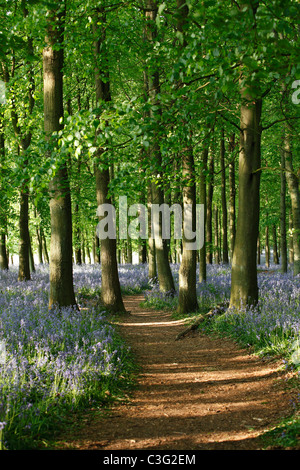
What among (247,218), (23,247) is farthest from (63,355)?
(23,247)

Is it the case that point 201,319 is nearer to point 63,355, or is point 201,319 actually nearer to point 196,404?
point 196,404

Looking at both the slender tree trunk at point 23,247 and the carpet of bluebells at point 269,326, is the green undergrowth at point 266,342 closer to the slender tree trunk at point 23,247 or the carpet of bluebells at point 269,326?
the carpet of bluebells at point 269,326

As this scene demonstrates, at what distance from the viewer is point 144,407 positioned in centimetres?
480

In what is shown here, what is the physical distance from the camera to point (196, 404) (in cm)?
489

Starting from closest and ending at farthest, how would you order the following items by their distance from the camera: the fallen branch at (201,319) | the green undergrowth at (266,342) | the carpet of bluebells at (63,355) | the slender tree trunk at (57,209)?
1. the green undergrowth at (266,342)
2. the carpet of bluebells at (63,355)
3. the slender tree trunk at (57,209)
4. the fallen branch at (201,319)

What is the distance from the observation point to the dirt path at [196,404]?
150 inches

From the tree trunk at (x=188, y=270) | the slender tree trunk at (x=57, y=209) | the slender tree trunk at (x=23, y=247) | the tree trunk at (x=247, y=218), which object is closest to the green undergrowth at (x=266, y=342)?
the tree trunk at (x=188, y=270)

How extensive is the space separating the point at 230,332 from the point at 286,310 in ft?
4.17

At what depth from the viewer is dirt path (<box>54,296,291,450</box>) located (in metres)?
3.82

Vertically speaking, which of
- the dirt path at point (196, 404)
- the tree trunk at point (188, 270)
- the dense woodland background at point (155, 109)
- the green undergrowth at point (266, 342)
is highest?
the dense woodland background at point (155, 109)

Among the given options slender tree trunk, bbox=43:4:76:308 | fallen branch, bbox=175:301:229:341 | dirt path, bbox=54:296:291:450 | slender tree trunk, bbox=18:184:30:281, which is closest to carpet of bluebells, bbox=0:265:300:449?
fallen branch, bbox=175:301:229:341

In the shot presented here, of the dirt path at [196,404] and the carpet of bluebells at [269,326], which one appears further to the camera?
the carpet of bluebells at [269,326]

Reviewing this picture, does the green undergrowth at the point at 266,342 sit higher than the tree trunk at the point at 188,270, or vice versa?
the tree trunk at the point at 188,270
